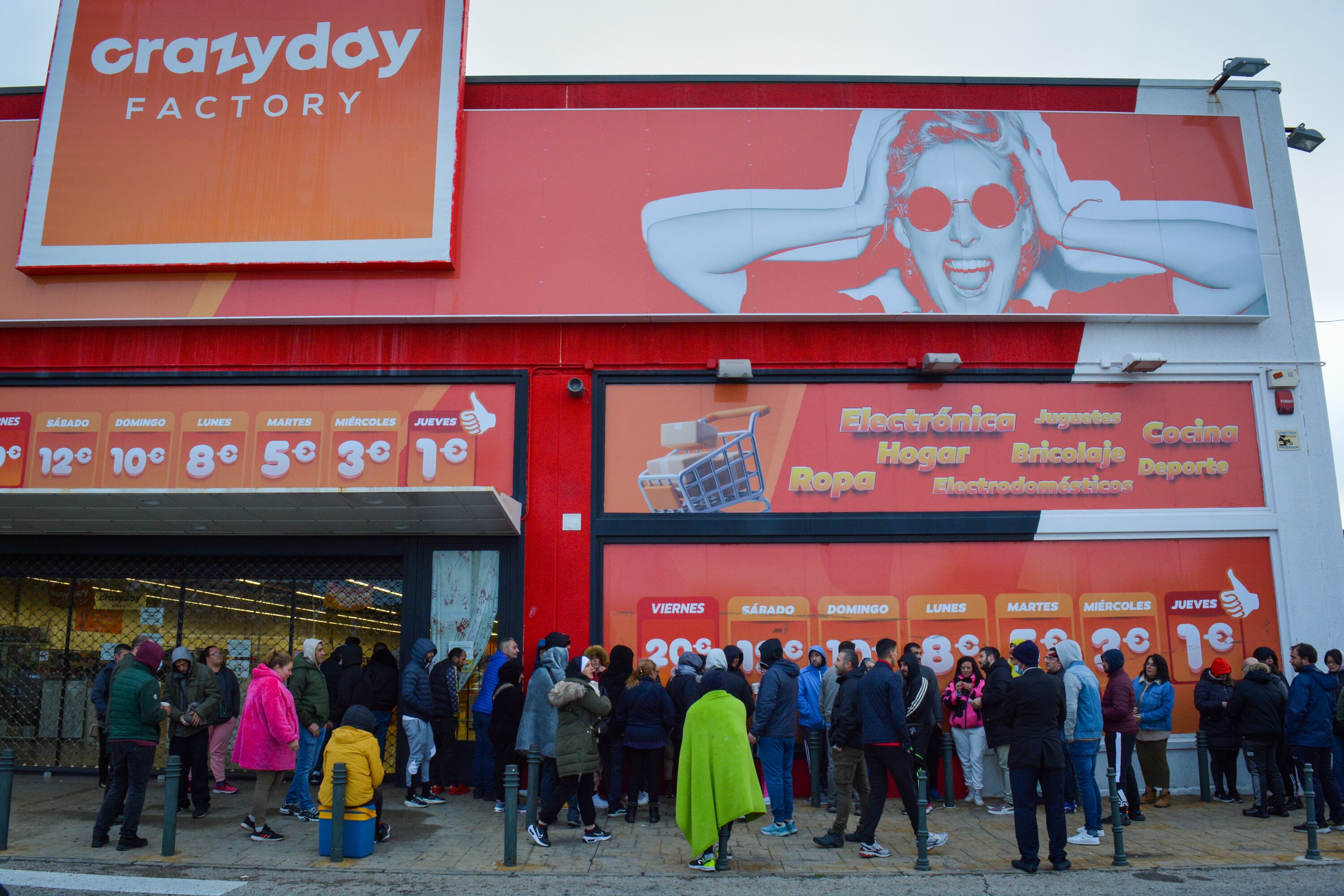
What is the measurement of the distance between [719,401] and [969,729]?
5264mm

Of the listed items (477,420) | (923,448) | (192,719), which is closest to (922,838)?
(923,448)

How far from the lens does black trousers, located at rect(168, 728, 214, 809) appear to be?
9797mm

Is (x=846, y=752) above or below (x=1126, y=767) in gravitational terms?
above

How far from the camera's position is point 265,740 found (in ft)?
29.3

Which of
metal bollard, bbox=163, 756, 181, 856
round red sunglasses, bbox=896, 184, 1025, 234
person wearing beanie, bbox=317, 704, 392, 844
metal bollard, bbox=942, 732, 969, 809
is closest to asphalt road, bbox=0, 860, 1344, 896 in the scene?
metal bollard, bbox=163, 756, 181, 856

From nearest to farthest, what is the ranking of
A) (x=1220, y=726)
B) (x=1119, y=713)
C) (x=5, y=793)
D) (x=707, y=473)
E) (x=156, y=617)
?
1. (x=5, y=793)
2. (x=1119, y=713)
3. (x=1220, y=726)
4. (x=707, y=473)
5. (x=156, y=617)

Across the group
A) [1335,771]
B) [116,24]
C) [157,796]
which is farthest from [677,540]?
[116,24]

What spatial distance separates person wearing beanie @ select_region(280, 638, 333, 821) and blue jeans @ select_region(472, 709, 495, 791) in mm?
1748

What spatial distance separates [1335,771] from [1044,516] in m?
4.19

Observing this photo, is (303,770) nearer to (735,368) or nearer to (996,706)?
(735,368)

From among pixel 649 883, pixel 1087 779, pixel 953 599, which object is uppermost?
pixel 953 599

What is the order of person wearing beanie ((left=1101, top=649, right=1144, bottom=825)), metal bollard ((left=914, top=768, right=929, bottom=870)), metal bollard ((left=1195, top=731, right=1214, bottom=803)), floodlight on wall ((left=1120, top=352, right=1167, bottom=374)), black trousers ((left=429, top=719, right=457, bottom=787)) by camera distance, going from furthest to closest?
1. floodlight on wall ((left=1120, top=352, right=1167, bottom=374))
2. metal bollard ((left=1195, top=731, right=1214, bottom=803))
3. black trousers ((left=429, top=719, right=457, bottom=787))
4. person wearing beanie ((left=1101, top=649, right=1144, bottom=825))
5. metal bollard ((left=914, top=768, right=929, bottom=870))

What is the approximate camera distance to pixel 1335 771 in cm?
989

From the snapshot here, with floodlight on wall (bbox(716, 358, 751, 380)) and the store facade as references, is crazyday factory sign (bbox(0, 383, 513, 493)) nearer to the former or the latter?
the store facade
